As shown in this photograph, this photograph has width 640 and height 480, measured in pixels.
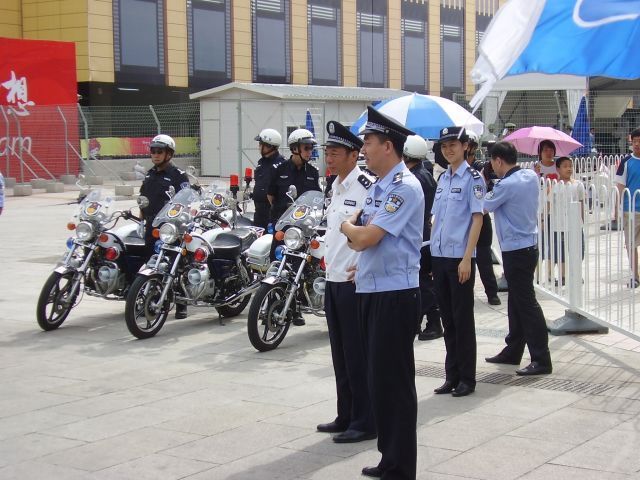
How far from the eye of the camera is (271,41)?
41.7m

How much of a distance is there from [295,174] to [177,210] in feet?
4.86

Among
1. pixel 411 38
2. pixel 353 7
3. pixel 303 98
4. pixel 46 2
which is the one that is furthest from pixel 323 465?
pixel 411 38

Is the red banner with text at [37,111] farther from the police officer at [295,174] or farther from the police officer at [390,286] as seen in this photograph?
the police officer at [390,286]

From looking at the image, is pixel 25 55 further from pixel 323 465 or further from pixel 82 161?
pixel 323 465

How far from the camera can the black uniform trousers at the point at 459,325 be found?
6379 mm

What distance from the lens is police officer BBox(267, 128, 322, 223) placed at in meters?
9.63

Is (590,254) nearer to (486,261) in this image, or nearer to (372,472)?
(486,261)

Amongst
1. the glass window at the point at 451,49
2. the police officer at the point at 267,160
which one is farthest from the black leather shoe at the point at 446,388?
the glass window at the point at 451,49

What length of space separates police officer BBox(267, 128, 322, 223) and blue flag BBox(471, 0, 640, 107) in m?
5.17

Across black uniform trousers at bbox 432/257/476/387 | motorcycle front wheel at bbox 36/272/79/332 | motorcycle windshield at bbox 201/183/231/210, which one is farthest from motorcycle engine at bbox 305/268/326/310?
motorcycle front wheel at bbox 36/272/79/332

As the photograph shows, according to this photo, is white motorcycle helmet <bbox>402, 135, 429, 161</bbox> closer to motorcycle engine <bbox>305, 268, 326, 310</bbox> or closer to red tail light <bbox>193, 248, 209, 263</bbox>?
motorcycle engine <bbox>305, 268, 326, 310</bbox>

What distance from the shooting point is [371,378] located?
4691 mm

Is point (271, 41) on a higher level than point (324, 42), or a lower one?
lower

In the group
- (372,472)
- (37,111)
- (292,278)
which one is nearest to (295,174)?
(292,278)
